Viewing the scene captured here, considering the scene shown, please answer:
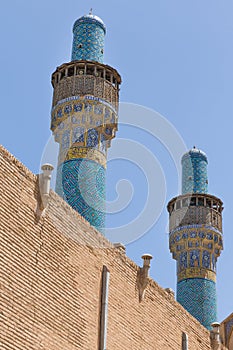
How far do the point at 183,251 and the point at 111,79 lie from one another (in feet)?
24.2

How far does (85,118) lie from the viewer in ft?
56.3

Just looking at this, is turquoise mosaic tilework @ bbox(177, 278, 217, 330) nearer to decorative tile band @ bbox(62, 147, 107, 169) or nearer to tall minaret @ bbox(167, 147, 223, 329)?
tall minaret @ bbox(167, 147, 223, 329)

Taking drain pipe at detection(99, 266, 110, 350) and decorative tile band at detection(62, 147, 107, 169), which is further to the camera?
decorative tile band at detection(62, 147, 107, 169)

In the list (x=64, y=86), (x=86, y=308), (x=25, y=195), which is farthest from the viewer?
(x=64, y=86)

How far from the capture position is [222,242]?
2327cm

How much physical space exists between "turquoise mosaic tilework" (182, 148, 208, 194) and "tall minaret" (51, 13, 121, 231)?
6978mm

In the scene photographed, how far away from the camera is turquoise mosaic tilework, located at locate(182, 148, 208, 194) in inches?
950

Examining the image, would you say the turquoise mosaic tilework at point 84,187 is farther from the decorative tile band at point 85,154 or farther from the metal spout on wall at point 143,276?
the metal spout on wall at point 143,276

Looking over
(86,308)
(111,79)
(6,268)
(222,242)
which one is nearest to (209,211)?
(222,242)

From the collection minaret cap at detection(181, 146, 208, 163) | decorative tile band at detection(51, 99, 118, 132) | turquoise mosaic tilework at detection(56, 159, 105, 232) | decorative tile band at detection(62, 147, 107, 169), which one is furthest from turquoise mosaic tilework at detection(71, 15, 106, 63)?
minaret cap at detection(181, 146, 208, 163)

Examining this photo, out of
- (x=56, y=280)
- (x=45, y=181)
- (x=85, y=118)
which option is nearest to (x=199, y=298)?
(x=85, y=118)

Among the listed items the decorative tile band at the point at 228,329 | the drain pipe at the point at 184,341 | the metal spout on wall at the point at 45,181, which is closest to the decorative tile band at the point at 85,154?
the decorative tile band at the point at 228,329

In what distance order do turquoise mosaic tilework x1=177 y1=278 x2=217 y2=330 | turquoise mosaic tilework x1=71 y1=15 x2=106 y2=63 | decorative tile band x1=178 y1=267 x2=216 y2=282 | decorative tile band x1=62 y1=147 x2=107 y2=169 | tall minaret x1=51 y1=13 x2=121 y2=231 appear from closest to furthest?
1. tall minaret x1=51 y1=13 x2=121 y2=231
2. decorative tile band x1=62 y1=147 x2=107 y2=169
3. turquoise mosaic tilework x1=71 y1=15 x2=106 y2=63
4. turquoise mosaic tilework x1=177 y1=278 x2=217 y2=330
5. decorative tile band x1=178 y1=267 x2=216 y2=282

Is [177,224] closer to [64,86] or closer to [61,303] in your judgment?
[64,86]
